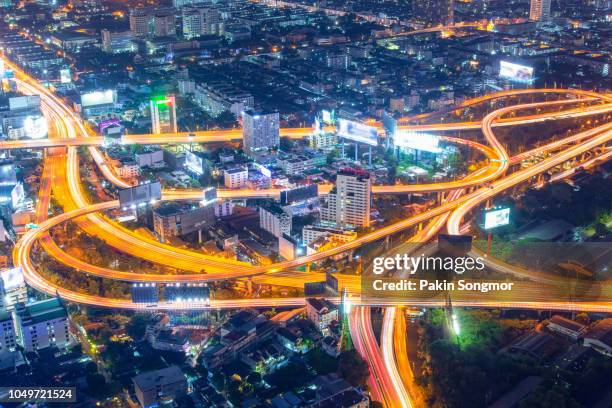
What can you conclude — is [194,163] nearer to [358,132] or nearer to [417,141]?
[358,132]

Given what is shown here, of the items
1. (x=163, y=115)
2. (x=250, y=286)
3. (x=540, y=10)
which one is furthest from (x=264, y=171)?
(x=540, y=10)

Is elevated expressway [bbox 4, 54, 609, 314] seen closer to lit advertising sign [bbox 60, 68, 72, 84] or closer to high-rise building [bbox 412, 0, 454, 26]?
lit advertising sign [bbox 60, 68, 72, 84]

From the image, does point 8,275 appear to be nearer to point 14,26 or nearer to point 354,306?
point 354,306

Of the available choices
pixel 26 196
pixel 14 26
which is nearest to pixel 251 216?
pixel 26 196

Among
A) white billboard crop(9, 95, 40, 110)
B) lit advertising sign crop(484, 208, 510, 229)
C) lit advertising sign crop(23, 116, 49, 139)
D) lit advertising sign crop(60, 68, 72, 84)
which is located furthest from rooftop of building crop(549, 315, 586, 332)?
lit advertising sign crop(60, 68, 72, 84)

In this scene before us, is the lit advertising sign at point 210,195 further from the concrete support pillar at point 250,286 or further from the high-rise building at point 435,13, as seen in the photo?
the high-rise building at point 435,13

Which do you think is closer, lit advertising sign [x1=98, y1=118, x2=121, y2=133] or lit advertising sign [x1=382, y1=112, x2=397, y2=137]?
lit advertising sign [x1=382, y1=112, x2=397, y2=137]

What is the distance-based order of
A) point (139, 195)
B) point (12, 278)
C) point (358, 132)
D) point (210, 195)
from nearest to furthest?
1. point (12, 278)
2. point (139, 195)
3. point (210, 195)
4. point (358, 132)
